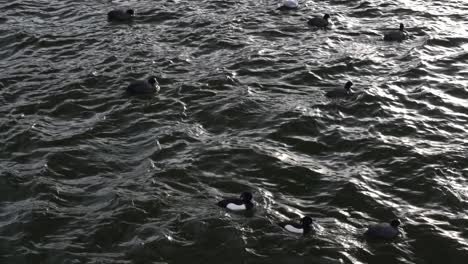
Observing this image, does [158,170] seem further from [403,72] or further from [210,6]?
[210,6]

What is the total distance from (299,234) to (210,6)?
14.7 metres

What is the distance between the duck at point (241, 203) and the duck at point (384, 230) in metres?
2.72

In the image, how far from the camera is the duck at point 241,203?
14.4 m

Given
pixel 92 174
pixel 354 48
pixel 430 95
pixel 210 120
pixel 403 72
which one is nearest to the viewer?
pixel 92 174

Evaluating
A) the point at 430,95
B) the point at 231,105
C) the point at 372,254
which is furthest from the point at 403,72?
the point at 372,254

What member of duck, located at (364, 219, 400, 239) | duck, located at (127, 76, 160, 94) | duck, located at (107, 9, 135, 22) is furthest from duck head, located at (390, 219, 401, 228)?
duck, located at (107, 9, 135, 22)

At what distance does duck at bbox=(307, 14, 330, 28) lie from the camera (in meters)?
24.0

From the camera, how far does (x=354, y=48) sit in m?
22.7

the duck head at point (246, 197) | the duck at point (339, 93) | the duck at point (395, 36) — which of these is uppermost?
the duck at point (395, 36)

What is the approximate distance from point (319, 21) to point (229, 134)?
27.2ft

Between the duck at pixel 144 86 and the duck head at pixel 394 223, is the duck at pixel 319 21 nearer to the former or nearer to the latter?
the duck at pixel 144 86

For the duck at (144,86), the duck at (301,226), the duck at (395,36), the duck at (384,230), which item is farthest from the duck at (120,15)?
the duck at (384,230)

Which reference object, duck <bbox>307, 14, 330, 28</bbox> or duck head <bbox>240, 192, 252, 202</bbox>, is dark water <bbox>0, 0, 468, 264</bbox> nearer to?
duck head <bbox>240, 192, 252, 202</bbox>

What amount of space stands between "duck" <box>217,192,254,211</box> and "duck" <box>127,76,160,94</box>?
6.27m
